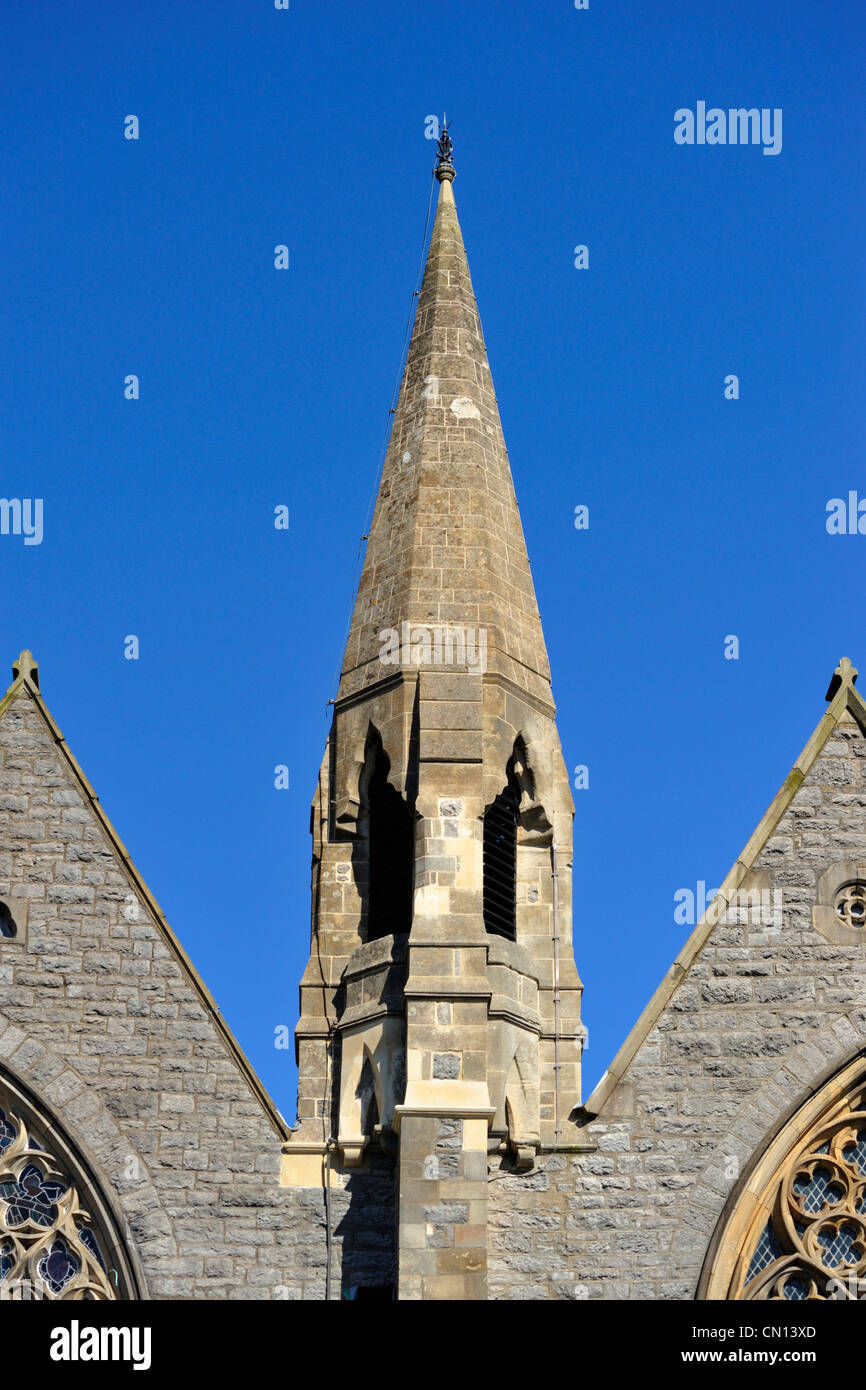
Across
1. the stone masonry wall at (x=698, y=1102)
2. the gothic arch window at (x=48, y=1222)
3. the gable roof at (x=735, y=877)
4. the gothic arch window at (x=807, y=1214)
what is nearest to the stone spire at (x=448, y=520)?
the gable roof at (x=735, y=877)

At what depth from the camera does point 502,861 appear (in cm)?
2523

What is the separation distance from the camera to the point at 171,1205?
75.4 ft

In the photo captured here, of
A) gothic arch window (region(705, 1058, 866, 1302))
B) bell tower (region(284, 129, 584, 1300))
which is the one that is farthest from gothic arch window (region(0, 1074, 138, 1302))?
gothic arch window (region(705, 1058, 866, 1302))

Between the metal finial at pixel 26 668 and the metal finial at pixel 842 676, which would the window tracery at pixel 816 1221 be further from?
the metal finial at pixel 26 668

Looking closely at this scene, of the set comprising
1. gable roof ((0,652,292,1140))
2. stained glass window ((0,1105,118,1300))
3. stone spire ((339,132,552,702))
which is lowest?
stained glass window ((0,1105,118,1300))

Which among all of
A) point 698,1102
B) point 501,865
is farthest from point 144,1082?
point 698,1102

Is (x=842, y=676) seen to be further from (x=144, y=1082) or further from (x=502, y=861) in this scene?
(x=144, y=1082)

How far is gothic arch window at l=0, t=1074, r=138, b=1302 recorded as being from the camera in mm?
22750

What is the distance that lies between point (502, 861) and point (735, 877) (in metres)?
2.14

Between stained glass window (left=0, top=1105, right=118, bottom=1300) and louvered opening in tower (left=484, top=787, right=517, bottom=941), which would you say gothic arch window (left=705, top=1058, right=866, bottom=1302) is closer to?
louvered opening in tower (left=484, top=787, right=517, bottom=941)

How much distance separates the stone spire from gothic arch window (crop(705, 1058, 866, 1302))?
480 cm
